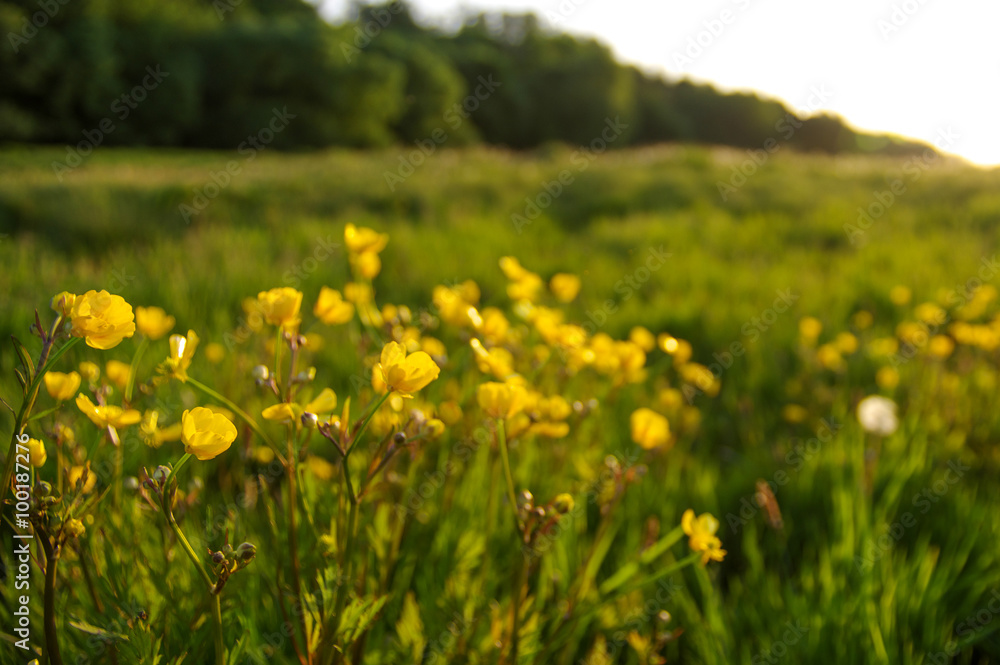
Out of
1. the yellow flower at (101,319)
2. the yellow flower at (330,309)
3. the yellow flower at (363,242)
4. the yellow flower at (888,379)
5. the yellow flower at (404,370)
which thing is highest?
the yellow flower at (404,370)

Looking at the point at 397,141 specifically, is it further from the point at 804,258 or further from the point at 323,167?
the point at 804,258

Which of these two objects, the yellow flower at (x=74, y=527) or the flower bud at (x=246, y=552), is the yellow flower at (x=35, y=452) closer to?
the yellow flower at (x=74, y=527)

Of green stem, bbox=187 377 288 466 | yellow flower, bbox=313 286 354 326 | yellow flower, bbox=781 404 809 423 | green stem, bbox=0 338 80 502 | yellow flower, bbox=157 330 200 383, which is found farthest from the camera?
yellow flower, bbox=781 404 809 423

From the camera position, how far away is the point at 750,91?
40.7 meters

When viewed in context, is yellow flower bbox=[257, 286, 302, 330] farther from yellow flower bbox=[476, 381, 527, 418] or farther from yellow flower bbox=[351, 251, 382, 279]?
yellow flower bbox=[351, 251, 382, 279]

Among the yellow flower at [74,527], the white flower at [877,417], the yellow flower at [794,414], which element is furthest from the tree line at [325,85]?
the yellow flower at [74,527]

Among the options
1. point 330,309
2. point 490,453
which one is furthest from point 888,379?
point 330,309

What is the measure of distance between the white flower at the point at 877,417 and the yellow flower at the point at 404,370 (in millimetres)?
1970

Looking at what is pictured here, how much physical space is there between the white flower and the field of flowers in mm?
28

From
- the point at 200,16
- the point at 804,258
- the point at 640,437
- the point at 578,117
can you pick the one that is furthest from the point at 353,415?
the point at 578,117

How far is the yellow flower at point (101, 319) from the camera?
2.21 ft

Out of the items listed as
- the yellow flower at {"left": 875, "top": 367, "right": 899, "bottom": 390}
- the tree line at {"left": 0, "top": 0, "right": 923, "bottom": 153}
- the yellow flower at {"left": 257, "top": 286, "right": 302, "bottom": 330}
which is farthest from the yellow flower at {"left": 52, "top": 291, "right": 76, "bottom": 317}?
the tree line at {"left": 0, "top": 0, "right": 923, "bottom": 153}

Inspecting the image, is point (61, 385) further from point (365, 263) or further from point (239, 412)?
point (365, 263)

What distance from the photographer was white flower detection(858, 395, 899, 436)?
212 cm
